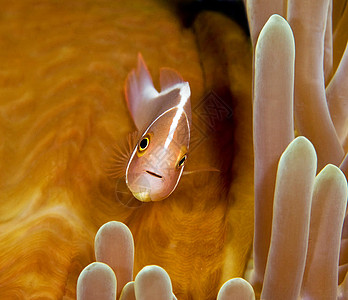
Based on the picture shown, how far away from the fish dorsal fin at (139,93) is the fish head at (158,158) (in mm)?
73

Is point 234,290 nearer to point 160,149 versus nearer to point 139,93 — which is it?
point 160,149

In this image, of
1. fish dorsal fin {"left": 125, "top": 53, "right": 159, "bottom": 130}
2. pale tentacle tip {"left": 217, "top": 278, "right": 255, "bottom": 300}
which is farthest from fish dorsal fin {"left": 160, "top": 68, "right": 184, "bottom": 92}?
pale tentacle tip {"left": 217, "top": 278, "right": 255, "bottom": 300}

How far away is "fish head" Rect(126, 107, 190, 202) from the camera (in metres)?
0.56

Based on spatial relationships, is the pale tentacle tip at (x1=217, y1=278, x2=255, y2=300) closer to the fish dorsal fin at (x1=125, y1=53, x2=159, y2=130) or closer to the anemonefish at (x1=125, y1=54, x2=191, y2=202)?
the anemonefish at (x1=125, y1=54, x2=191, y2=202)

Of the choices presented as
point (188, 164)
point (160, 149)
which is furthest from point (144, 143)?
point (188, 164)

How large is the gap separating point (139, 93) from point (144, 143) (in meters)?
0.14

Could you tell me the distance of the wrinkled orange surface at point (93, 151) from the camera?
0.58 meters

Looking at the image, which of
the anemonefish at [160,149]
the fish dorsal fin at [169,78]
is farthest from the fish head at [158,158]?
the fish dorsal fin at [169,78]

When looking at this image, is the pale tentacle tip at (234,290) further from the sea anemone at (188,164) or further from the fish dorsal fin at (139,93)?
the fish dorsal fin at (139,93)

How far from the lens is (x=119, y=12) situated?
0.78 meters

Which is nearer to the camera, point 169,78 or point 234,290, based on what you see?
point 234,290

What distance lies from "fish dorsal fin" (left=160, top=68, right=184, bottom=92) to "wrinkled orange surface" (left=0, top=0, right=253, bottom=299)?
2 cm

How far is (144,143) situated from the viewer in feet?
1.88

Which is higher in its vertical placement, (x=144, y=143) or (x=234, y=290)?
(x=144, y=143)
